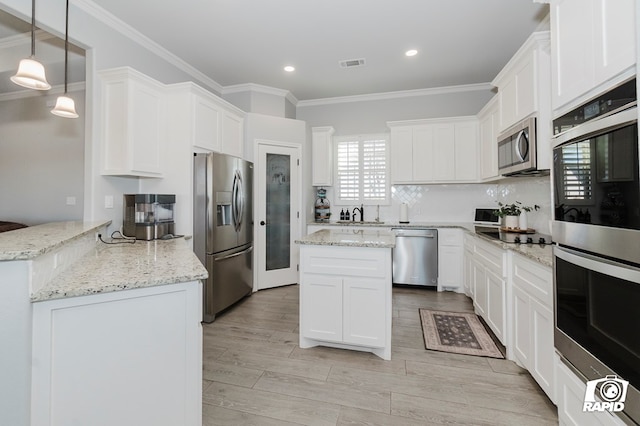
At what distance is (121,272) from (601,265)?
6.89 ft

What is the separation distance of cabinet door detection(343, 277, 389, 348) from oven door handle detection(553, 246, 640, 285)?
122 cm

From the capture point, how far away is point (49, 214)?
14.0ft

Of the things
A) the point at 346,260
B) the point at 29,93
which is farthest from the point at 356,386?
the point at 29,93

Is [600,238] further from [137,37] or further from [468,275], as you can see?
[137,37]

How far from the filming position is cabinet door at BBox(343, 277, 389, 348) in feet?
7.58

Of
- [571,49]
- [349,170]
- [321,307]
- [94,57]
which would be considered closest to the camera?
[571,49]

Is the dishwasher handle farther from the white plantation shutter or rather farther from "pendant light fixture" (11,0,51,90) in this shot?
"pendant light fixture" (11,0,51,90)

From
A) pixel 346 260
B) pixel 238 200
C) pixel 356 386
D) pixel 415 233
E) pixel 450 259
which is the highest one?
pixel 238 200

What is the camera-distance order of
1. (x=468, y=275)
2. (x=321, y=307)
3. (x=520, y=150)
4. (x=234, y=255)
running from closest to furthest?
(x=321, y=307) < (x=520, y=150) < (x=234, y=255) < (x=468, y=275)

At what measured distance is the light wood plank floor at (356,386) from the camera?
5.60 ft

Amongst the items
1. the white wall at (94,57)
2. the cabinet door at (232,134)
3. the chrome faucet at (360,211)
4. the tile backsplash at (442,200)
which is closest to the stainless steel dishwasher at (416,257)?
the tile backsplash at (442,200)

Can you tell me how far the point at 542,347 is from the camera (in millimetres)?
1813

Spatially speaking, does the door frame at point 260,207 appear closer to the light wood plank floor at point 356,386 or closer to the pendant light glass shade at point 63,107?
the light wood plank floor at point 356,386

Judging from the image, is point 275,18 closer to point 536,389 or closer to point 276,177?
point 276,177
